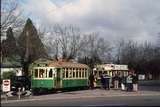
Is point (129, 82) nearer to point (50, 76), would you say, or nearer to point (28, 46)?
point (50, 76)

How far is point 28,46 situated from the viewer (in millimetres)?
60844

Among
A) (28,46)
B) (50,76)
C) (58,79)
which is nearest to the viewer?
(50,76)

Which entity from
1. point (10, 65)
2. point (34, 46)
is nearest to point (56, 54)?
point (10, 65)

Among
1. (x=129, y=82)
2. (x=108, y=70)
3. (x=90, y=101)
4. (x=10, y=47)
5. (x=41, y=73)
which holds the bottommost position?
(x=90, y=101)

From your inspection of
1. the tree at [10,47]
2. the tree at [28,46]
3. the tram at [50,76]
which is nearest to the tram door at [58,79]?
the tram at [50,76]

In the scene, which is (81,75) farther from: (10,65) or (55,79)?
(10,65)

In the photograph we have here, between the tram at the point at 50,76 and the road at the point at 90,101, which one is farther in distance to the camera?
the tram at the point at 50,76

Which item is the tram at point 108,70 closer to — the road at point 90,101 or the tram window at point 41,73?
the tram window at point 41,73

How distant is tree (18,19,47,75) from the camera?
198 ft

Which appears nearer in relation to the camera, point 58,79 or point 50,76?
point 50,76

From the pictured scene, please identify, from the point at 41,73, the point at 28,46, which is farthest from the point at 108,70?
the point at 41,73

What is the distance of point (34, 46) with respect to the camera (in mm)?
62781

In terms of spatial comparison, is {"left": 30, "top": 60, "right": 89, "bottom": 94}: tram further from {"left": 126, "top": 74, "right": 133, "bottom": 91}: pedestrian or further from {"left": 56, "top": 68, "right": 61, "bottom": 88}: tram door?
{"left": 126, "top": 74, "right": 133, "bottom": 91}: pedestrian

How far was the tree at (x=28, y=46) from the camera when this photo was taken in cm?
6041
